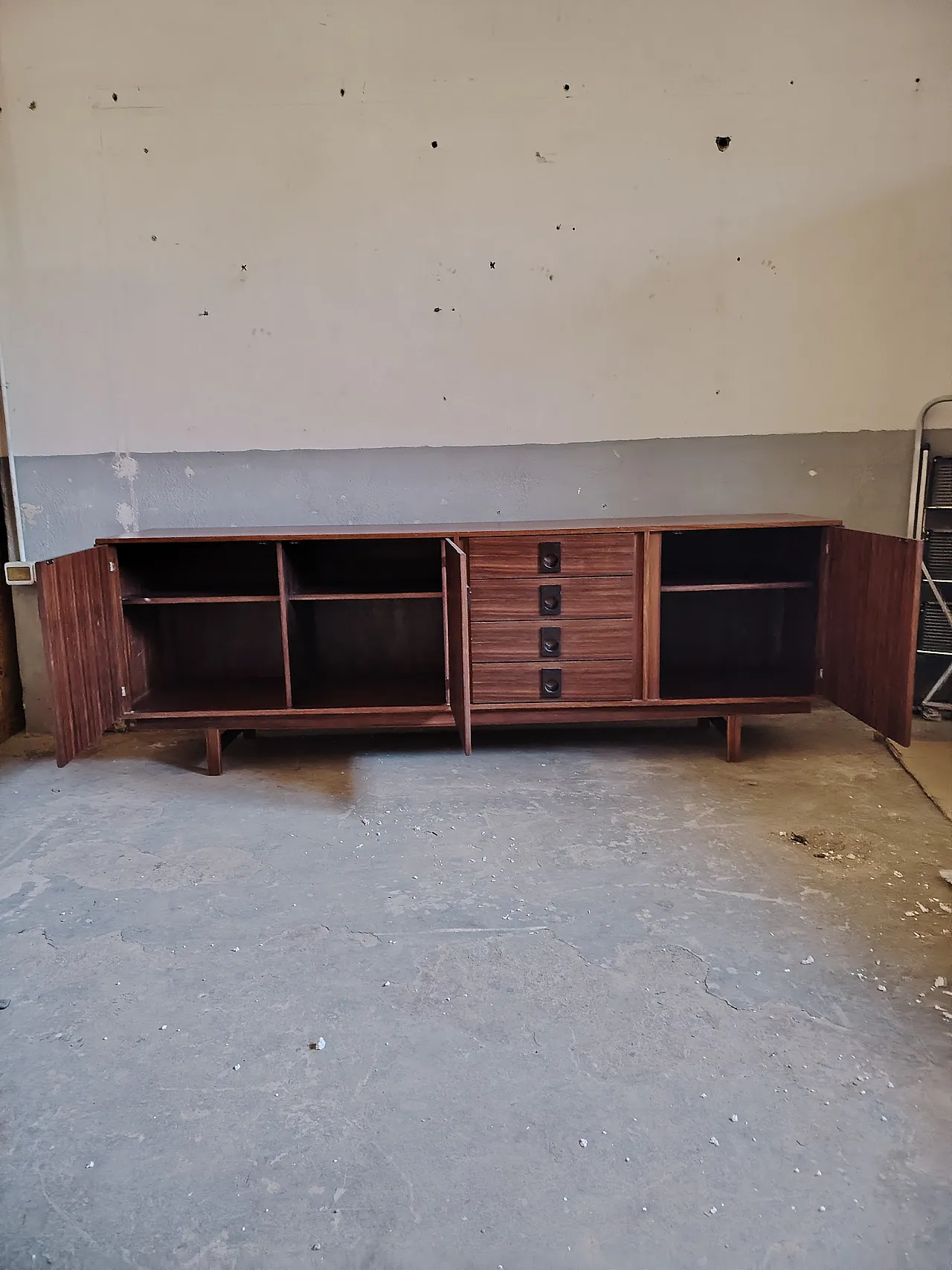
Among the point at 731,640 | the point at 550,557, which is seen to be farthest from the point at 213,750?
the point at 731,640

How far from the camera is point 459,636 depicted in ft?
8.73

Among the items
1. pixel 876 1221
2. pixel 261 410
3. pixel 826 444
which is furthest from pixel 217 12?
pixel 876 1221

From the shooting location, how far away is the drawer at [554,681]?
2912 millimetres

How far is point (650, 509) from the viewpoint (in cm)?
337

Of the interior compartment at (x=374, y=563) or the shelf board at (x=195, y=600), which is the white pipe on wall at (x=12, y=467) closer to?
the shelf board at (x=195, y=600)

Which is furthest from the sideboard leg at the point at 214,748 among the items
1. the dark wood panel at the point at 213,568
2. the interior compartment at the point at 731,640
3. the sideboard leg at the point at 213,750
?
the interior compartment at the point at 731,640

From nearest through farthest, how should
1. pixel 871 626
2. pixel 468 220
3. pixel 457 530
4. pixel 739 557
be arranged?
pixel 871 626 → pixel 457 530 → pixel 468 220 → pixel 739 557

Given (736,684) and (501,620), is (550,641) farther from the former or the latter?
(736,684)

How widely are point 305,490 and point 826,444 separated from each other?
6.49ft

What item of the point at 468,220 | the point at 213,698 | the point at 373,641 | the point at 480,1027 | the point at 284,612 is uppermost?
the point at 468,220

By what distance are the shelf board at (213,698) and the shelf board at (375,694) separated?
0.09 metres

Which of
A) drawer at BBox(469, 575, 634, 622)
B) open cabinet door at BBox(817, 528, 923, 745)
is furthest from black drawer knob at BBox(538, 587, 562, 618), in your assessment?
open cabinet door at BBox(817, 528, 923, 745)

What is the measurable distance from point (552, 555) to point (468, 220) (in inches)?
51.9

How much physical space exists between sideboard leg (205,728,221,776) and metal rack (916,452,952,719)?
2.61 meters
